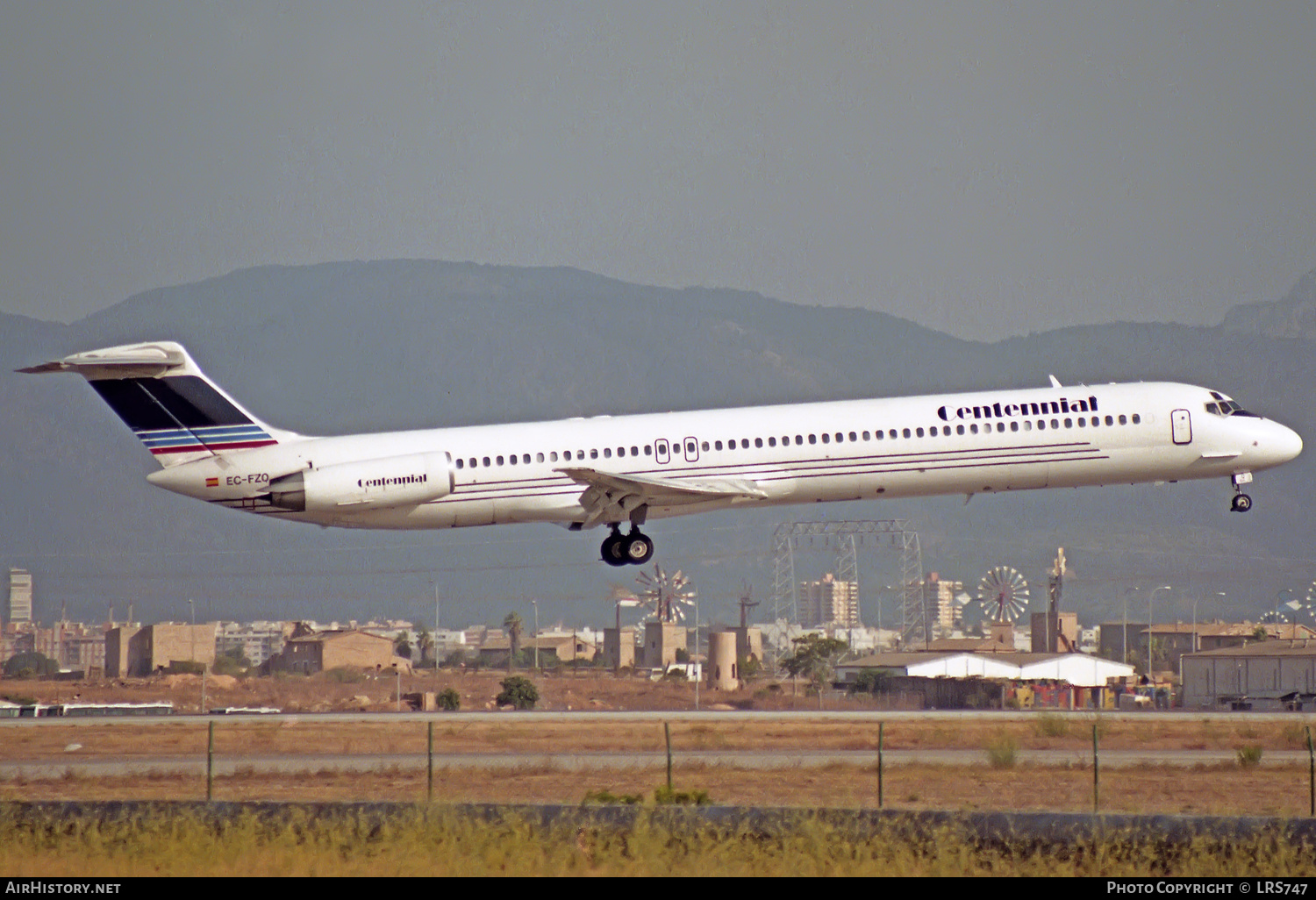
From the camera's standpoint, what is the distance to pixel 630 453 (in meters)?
41.5

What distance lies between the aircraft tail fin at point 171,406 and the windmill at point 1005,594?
121 metres

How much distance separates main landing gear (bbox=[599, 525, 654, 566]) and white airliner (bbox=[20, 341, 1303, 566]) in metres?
0.13

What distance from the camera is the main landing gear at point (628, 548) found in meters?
42.7

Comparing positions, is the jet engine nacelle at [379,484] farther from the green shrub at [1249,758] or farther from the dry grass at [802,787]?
the green shrub at [1249,758]

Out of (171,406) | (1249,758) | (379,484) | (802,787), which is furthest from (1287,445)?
(171,406)

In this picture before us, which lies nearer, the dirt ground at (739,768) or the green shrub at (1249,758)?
the dirt ground at (739,768)

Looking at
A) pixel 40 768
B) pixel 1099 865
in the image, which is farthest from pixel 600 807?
pixel 40 768

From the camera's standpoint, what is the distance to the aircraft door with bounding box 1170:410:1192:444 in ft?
140

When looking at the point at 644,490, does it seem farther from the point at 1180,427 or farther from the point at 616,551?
the point at 1180,427

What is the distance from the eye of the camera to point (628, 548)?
42781 millimetres

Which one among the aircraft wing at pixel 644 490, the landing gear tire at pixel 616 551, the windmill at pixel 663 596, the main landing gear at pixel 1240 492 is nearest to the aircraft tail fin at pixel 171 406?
the aircraft wing at pixel 644 490

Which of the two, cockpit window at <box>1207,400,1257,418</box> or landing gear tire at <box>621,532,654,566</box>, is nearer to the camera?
landing gear tire at <box>621,532,654,566</box>

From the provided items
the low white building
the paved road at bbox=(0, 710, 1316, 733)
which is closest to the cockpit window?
the paved road at bbox=(0, 710, 1316, 733)

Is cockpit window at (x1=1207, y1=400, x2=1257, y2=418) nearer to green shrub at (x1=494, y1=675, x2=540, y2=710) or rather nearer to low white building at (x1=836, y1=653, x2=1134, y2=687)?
green shrub at (x1=494, y1=675, x2=540, y2=710)
